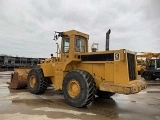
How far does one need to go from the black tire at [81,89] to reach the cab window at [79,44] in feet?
4.66

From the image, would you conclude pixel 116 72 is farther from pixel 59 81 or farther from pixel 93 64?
pixel 59 81

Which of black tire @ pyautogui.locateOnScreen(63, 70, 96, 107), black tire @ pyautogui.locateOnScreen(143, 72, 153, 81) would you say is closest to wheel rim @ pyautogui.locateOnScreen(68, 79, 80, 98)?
black tire @ pyautogui.locateOnScreen(63, 70, 96, 107)

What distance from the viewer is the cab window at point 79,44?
8.89m

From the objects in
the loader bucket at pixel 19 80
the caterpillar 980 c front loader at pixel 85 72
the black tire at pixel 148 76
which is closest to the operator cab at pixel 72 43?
the caterpillar 980 c front loader at pixel 85 72

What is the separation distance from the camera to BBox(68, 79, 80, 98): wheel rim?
7670 millimetres

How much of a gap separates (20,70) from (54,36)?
414 cm

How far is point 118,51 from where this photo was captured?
716cm

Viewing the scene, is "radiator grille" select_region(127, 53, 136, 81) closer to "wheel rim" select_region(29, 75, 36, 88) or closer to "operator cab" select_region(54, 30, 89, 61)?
"operator cab" select_region(54, 30, 89, 61)

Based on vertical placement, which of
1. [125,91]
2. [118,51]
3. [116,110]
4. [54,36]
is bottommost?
[116,110]

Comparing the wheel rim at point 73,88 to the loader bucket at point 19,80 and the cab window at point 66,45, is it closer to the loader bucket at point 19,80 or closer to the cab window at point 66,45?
the cab window at point 66,45

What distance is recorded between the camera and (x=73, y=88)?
792 centimetres

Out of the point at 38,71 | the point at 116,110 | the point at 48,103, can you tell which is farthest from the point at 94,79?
the point at 38,71

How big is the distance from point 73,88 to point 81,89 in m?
0.58

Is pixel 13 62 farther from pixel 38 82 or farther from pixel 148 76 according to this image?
pixel 38 82
